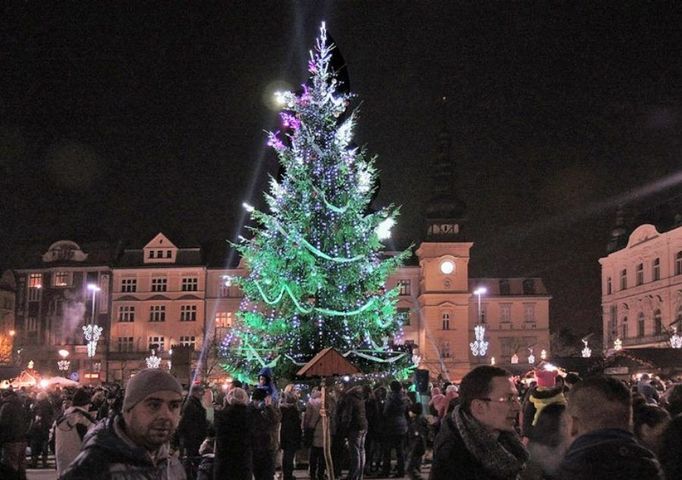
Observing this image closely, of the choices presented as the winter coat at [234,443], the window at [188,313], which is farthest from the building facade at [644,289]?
the winter coat at [234,443]

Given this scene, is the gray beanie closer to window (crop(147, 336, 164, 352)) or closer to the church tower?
the church tower

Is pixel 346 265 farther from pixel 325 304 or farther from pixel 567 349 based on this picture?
pixel 567 349

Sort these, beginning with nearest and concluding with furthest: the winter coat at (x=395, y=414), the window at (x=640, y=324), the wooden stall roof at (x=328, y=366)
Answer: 1. the wooden stall roof at (x=328, y=366)
2. the winter coat at (x=395, y=414)
3. the window at (x=640, y=324)

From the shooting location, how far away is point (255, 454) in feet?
37.4

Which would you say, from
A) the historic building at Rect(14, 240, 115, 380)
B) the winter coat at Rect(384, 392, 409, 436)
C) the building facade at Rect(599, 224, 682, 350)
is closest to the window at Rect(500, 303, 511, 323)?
the building facade at Rect(599, 224, 682, 350)

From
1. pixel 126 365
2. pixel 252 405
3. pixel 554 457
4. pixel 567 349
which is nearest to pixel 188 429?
pixel 252 405

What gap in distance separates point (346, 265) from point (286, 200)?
238 cm

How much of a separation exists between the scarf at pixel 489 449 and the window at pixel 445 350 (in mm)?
71002

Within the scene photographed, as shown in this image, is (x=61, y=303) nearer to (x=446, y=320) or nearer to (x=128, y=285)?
(x=128, y=285)

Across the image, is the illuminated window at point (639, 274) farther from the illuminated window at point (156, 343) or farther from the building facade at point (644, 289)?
the illuminated window at point (156, 343)

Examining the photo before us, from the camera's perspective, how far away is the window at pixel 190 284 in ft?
250

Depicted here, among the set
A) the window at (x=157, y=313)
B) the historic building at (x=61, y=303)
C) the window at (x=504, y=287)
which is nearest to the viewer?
the historic building at (x=61, y=303)

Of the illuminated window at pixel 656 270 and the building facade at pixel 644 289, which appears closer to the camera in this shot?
the building facade at pixel 644 289

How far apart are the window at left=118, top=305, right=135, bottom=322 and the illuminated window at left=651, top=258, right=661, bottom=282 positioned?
43781mm
